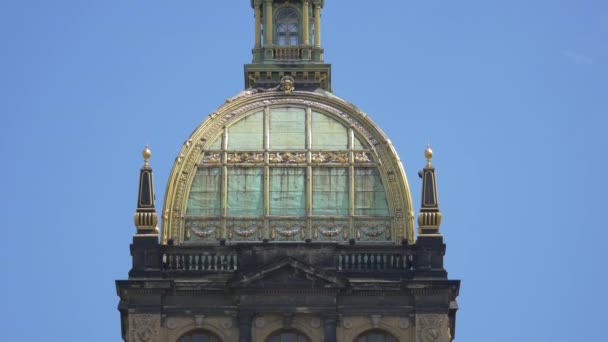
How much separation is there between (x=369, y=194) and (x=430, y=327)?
242 inches

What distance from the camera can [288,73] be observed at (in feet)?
350

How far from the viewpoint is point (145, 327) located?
9925 cm

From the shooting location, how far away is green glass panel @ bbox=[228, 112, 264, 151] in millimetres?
103875

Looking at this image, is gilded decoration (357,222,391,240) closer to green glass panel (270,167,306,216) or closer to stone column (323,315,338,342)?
green glass panel (270,167,306,216)

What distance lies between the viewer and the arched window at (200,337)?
326 feet

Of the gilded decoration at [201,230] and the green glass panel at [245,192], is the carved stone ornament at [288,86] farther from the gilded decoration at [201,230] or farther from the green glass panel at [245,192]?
the gilded decoration at [201,230]

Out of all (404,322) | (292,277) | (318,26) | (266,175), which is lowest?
(404,322)

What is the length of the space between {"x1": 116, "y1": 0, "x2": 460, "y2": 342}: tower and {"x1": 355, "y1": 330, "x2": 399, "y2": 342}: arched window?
36mm

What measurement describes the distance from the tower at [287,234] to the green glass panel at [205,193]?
4 cm

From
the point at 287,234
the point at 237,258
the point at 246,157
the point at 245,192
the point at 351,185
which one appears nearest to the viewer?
the point at 237,258

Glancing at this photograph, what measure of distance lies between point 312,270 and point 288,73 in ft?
33.5

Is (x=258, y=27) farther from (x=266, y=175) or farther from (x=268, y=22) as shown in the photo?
(x=266, y=175)

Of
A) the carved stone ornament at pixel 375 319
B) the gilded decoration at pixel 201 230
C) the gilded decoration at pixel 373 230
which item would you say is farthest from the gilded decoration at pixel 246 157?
the carved stone ornament at pixel 375 319

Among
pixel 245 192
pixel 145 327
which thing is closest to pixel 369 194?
pixel 245 192
